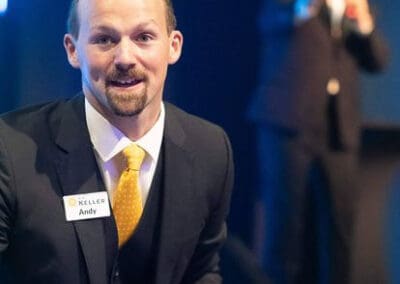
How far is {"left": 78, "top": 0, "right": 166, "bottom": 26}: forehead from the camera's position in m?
1.10

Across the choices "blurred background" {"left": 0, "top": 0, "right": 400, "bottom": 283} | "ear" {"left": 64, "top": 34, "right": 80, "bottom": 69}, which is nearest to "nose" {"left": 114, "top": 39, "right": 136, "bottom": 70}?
"ear" {"left": 64, "top": 34, "right": 80, "bottom": 69}

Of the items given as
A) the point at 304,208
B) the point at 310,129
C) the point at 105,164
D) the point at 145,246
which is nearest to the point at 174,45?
the point at 105,164

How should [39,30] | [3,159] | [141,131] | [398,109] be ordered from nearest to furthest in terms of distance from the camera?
[3,159] → [141,131] → [39,30] → [398,109]

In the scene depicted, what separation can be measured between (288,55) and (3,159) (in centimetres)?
70

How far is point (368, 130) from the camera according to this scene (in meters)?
1.60

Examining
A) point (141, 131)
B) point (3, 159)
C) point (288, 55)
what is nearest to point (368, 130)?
point (288, 55)

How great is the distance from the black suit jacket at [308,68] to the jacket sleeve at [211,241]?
298 millimetres

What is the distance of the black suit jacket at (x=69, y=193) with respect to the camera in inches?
43.2

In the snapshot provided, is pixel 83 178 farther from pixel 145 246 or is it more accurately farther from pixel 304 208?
pixel 304 208

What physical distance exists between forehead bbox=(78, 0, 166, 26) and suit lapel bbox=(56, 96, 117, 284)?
17cm

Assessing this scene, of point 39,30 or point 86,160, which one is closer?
point 86,160

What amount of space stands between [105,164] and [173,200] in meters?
0.13

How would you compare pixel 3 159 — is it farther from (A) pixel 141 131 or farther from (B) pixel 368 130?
(B) pixel 368 130

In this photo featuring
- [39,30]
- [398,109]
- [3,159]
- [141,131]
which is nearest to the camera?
[3,159]
